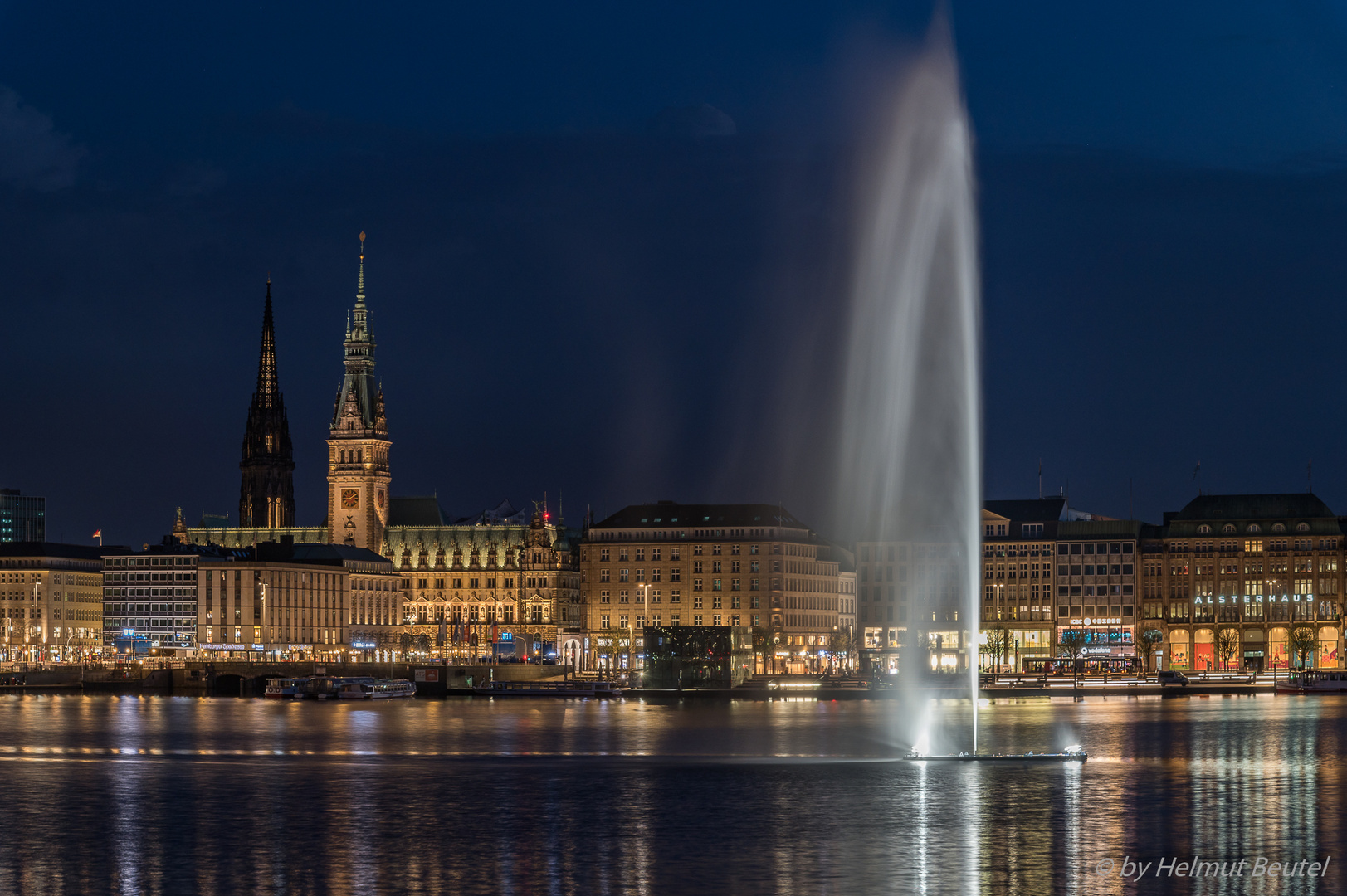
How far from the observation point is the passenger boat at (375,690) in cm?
17262

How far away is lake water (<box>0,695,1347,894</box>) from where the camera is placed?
1783 inches

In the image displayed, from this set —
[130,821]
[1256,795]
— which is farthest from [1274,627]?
[130,821]

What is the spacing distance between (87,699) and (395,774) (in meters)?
102

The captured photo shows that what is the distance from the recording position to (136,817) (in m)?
58.1

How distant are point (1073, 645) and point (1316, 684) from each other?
35.9 metres

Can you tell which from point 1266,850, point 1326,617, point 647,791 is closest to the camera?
point 1266,850

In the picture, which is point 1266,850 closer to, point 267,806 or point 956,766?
point 956,766

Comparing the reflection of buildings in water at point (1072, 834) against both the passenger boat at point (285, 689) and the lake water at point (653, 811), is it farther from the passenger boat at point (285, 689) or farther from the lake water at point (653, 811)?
the passenger boat at point (285, 689)

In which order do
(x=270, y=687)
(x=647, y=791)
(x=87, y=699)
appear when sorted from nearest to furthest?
(x=647, y=791) < (x=87, y=699) < (x=270, y=687)

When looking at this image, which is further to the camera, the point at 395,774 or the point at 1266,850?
the point at 395,774

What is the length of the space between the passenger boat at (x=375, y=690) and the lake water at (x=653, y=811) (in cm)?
6737

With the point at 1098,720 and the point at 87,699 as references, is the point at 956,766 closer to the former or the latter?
the point at 1098,720

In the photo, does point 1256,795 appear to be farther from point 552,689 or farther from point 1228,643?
point 1228,643

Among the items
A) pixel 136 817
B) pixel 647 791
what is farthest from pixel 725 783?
pixel 136 817
